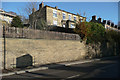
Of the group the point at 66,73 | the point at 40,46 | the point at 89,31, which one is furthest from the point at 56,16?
the point at 66,73

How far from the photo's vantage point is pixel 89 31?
611 inches

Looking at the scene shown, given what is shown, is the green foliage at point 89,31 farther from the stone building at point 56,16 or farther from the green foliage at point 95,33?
the stone building at point 56,16

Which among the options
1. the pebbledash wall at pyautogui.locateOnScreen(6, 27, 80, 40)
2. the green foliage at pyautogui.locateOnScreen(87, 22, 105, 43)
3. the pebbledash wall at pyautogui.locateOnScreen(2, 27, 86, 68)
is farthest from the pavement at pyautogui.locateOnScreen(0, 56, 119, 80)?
the green foliage at pyautogui.locateOnScreen(87, 22, 105, 43)

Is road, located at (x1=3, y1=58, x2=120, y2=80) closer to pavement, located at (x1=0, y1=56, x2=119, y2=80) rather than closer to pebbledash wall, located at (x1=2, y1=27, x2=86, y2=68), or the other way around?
pavement, located at (x1=0, y1=56, x2=119, y2=80)

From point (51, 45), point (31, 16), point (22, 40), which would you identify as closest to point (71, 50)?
point (51, 45)

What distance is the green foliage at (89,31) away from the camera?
49.4 feet

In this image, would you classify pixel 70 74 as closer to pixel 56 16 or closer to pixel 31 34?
pixel 31 34

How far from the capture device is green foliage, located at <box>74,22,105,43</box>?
15.0 metres

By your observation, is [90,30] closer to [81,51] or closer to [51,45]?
[81,51]

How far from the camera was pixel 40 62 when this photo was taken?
33.6 ft

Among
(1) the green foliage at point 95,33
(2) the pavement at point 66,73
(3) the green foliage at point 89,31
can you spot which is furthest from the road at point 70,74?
(1) the green foliage at point 95,33

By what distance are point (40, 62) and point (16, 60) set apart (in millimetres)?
2406

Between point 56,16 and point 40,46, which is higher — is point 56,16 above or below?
above

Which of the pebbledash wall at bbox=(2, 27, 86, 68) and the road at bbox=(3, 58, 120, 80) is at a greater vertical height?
the pebbledash wall at bbox=(2, 27, 86, 68)
